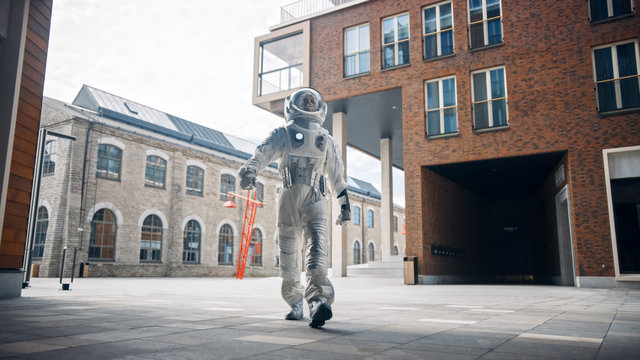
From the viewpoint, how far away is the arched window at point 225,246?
28.1m

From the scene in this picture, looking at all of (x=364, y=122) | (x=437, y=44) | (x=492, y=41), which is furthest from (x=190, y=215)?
(x=492, y=41)

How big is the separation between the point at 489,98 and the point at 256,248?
19719 millimetres

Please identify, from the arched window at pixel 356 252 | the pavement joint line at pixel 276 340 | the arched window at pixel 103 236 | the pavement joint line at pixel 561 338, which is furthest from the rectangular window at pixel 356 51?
the arched window at pixel 356 252

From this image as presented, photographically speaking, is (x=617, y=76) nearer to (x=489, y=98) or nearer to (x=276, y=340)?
(x=489, y=98)

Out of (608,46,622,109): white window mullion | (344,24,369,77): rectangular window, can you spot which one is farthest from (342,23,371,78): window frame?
(608,46,622,109): white window mullion

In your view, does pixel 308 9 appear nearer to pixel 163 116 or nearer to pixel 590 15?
pixel 590 15

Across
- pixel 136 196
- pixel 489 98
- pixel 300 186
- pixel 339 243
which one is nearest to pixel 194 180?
pixel 136 196

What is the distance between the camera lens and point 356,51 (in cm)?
1809

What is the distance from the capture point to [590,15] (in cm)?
1384

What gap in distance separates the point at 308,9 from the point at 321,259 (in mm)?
17743

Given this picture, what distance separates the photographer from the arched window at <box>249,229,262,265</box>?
99.8ft

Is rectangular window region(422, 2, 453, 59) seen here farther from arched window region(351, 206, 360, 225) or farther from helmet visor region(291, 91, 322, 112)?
arched window region(351, 206, 360, 225)

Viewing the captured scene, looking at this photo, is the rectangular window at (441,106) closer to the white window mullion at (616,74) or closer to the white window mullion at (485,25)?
the white window mullion at (485,25)

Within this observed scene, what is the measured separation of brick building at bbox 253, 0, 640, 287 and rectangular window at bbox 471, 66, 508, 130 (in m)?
0.04
